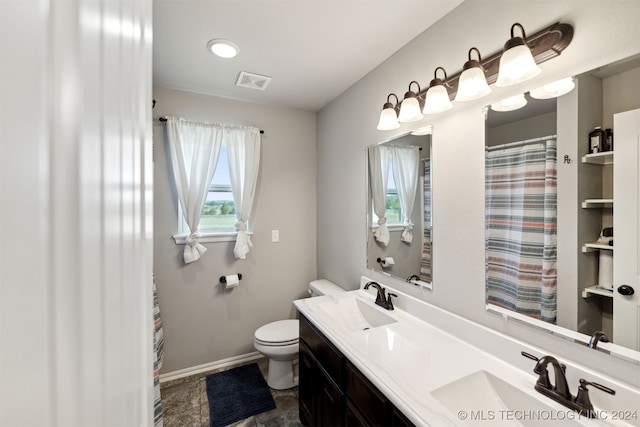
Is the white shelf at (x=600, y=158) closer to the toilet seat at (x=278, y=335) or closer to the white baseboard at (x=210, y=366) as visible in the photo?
the toilet seat at (x=278, y=335)

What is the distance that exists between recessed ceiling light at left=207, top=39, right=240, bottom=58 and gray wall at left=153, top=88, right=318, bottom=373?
0.67 metres

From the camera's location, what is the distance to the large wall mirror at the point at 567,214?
2.79 feet

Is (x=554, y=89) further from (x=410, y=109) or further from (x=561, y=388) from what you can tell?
(x=561, y=388)

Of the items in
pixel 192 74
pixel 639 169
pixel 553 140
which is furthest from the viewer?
pixel 192 74

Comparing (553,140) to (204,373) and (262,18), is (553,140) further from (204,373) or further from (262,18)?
(204,373)

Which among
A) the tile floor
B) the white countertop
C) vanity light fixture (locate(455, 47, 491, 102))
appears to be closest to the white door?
the white countertop

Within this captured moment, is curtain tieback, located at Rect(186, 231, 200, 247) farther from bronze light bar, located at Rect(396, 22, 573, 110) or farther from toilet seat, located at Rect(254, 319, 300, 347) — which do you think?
bronze light bar, located at Rect(396, 22, 573, 110)

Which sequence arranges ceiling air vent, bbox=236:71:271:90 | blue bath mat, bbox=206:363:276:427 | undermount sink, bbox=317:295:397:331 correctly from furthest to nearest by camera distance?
ceiling air vent, bbox=236:71:271:90
blue bath mat, bbox=206:363:276:427
undermount sink, bbox=317:295:397:331

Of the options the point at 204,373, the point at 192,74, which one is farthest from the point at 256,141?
the point at 204,373

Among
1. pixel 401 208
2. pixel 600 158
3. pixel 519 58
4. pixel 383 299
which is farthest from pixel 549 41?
pixel 383 299

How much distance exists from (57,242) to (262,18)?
1655mm

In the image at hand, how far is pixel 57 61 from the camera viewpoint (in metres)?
0.15

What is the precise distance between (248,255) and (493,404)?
201 cm

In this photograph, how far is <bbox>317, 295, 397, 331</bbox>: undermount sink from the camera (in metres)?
1.67
